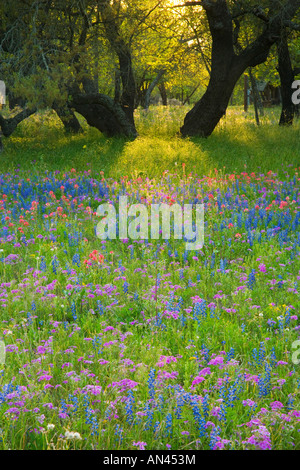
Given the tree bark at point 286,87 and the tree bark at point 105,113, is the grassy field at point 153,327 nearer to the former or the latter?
the tree bark at point 105,113

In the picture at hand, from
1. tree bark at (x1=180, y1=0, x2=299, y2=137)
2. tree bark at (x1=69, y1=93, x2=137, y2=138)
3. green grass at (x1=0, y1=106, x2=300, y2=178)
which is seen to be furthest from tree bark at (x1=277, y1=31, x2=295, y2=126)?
tree bark at (x1=69, y1=93, x2=137, y2=138)

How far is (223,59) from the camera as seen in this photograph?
15.6m

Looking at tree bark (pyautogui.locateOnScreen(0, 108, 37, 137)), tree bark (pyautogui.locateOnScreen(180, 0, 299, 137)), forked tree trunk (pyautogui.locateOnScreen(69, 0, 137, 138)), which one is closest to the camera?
tree bark (pyautogui.locateOnScreen(0, 108, 37, 137))

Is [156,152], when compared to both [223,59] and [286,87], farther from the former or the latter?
[286,87]

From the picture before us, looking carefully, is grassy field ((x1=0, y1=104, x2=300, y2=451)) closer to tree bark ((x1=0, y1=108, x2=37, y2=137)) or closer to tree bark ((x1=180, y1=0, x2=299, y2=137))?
tree bark ((x1=0, y1=108, x2=37, y2=137))

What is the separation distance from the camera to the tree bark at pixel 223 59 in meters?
15.0

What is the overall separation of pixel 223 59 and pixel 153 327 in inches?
520

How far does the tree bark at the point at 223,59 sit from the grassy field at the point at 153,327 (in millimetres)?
7115

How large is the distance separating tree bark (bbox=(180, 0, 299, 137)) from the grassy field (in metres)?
7.11

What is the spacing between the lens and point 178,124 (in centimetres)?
Result: 1827

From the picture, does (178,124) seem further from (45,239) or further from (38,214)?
(45,239)

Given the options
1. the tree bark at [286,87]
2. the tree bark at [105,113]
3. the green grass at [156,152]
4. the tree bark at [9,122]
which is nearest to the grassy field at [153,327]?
the green grass at [156,152]

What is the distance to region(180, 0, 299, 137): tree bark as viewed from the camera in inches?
589

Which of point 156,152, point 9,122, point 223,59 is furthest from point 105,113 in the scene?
point 156,152
